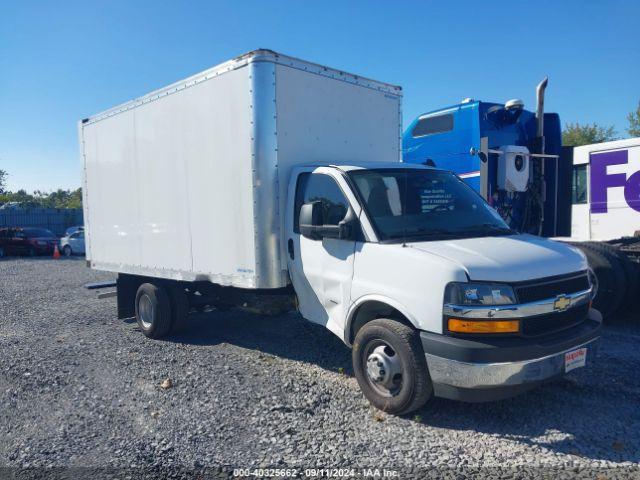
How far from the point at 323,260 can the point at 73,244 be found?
72.7 feet

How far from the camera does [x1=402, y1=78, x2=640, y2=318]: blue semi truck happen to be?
805 cm

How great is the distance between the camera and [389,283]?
417 centimetres

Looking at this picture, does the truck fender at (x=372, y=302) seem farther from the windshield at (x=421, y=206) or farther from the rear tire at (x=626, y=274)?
the rear tire at (x=626, y=274)

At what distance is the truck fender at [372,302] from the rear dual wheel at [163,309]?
10.5 ft

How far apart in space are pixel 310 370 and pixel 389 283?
1844mm

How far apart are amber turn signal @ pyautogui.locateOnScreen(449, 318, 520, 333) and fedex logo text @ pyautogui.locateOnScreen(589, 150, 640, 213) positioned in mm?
5296

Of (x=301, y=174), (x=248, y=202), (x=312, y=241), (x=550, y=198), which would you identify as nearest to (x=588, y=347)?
(x=312, y=241)

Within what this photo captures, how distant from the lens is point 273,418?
433 centimetres

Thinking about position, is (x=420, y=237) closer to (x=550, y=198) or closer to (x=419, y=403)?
(x=419, y=403)

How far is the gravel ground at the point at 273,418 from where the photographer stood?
3617 millimetres

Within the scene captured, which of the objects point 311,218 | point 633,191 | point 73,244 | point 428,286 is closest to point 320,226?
point 311,218

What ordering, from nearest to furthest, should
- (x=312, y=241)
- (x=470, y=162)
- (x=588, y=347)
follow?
1. (x=588, y=347)
2. (x=312, y=241)
3. (x=470, y=162)

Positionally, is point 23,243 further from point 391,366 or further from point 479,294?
point 479,294

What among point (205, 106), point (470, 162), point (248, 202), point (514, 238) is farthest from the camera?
point (470, 162)
